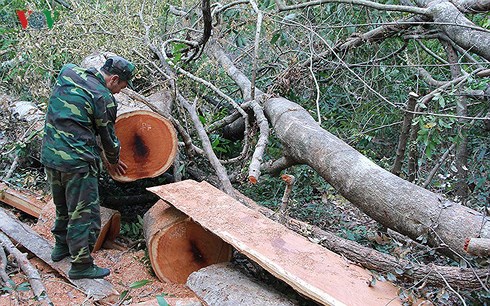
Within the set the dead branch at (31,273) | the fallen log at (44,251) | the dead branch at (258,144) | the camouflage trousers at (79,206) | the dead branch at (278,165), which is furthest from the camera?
the dead branch at (278,165)

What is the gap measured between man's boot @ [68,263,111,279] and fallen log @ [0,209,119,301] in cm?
4

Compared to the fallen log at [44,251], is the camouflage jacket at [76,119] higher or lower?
higher

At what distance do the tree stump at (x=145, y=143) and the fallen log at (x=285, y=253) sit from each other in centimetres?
41

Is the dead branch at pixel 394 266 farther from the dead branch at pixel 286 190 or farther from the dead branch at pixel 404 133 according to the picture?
the dead branch at pixel 404 133

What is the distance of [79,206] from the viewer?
3.56 metres

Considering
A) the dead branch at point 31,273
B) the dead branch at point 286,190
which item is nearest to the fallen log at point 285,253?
the dead branch at point 286,190

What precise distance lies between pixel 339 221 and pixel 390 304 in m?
2.12

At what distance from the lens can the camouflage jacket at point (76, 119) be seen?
3461 mm

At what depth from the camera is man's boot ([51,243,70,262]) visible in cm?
380

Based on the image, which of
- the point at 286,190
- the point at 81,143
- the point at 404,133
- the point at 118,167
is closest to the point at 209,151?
the point at 118,167

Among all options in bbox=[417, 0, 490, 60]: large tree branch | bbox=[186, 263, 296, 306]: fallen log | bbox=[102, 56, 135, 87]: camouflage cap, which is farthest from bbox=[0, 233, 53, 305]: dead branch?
bbox=[417, 0, 490, 60]: large tree branch

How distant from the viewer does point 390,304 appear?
2.62 meters

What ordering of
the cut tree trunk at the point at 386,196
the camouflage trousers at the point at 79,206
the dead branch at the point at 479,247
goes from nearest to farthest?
the dead branch at the point at 479,247 < the cut tree trunk at the point at 386,196 < the camouflage trousers at the point at 79,206

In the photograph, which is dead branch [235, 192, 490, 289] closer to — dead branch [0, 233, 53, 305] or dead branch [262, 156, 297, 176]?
dead branch [262, 156, 297, 176]
